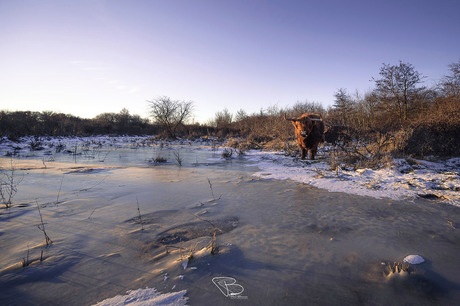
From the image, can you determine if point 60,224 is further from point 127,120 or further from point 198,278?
point 127,120

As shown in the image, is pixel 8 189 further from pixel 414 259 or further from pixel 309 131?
pixel 309 131

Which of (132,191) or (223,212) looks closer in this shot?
(223,212)

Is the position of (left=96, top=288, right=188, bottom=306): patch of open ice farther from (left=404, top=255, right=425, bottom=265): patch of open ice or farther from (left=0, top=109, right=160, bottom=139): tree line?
(left=0, top=109, right=160, bottom=139): tree line

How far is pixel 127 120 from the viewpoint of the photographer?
40594 mm

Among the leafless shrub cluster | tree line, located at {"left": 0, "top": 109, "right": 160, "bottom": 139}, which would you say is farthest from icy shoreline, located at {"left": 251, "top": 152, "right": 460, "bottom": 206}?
tree line, located at {"left": 0, "top": 109, "right": 160, "bottom": 139}

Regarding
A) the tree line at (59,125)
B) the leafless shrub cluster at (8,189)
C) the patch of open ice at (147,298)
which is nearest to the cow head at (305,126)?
the patch of open ice at (147,298)

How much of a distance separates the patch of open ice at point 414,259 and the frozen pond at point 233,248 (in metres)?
0.04

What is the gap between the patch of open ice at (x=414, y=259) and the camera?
6.38ft

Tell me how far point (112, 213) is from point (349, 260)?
321 cm

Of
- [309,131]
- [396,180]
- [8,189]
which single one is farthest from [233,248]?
[309,131]

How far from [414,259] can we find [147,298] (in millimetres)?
2392

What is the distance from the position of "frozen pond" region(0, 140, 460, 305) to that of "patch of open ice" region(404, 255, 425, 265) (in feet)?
0.13

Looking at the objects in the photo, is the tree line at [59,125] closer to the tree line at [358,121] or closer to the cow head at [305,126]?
the tree line at [358,121]

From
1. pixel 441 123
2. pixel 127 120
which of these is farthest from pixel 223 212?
pixel 127 120
